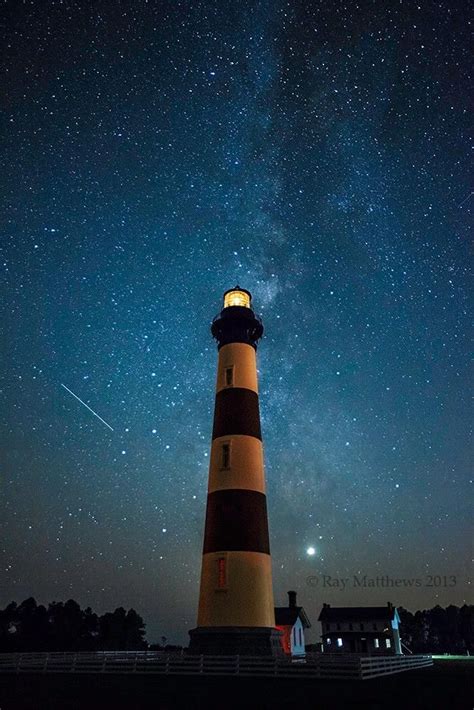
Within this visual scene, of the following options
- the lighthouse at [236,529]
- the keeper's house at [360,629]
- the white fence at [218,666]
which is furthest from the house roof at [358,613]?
the lighthouse at [236,529]

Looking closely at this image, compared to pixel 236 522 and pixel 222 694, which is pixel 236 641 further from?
pixel 222 694

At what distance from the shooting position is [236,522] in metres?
22.7

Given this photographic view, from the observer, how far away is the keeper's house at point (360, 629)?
50625 millimetres

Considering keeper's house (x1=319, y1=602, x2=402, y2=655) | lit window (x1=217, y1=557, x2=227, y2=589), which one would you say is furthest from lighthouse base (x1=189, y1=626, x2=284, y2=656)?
keeper's house (x1=319, y1=602, x2=402, y2=655)

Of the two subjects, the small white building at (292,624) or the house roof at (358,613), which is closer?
the small white building at (292,624)

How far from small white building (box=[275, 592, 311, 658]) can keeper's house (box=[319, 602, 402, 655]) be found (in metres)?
10.7

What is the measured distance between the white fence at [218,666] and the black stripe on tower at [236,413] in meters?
9.54

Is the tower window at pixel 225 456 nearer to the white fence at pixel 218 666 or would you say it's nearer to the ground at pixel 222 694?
the white fence at pixel 218 666

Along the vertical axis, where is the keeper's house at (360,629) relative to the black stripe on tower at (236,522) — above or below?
below

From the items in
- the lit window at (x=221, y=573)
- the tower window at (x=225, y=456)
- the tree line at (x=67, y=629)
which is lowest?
the tree line at (x=67, y=629)

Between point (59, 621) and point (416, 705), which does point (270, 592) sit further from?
point (59, 621)

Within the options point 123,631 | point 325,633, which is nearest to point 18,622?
point 123,631

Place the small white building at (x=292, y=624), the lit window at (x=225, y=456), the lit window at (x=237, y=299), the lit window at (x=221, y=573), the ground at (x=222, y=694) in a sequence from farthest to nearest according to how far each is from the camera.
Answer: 1. the small white building at (x=292, y=624)
2. the lit window at (x=237, y=299)
3. the lit window at (x=225, y=456)
4. the lit window at (x=221, y=573)
5. the ground at (x=222, y=694)

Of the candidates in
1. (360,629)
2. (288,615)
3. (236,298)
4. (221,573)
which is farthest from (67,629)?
(236,298)
